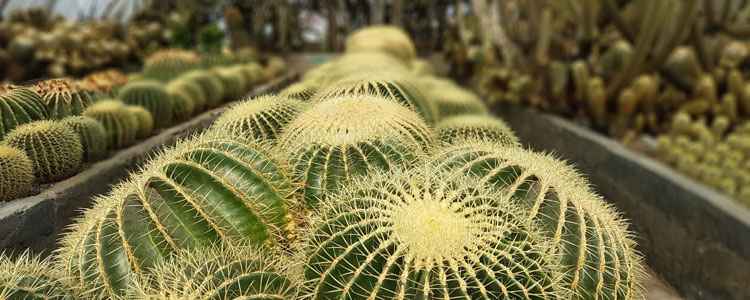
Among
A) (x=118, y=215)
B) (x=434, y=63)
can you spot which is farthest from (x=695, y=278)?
(x=434, y=63)

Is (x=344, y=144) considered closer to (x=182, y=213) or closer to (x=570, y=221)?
(x=182, y=213)

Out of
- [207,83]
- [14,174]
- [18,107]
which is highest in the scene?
[18,107]

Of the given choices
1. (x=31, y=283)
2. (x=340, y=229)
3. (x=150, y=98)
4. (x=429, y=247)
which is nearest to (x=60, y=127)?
(x=31, y=283)

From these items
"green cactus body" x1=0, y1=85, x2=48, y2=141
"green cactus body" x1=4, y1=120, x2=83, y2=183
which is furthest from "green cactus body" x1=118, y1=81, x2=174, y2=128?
"green cactus body" x1=0, y1=85, x2=48, y2=141

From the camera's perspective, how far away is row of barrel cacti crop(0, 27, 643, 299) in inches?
35.8

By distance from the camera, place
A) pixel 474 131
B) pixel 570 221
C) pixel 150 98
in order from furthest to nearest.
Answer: pixel 150 98 → pixel 474 131 → pixel 570 221

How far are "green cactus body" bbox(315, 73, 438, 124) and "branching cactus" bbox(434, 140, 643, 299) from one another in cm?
60

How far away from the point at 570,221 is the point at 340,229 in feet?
1.46

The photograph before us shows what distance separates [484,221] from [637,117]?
3943 millimetres

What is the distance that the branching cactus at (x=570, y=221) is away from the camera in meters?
1.04

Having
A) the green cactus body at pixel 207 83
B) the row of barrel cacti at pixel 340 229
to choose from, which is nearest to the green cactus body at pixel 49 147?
the row of barrel cacti at pixel 340 229

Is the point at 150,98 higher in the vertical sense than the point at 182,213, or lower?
lower

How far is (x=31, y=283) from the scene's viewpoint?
0.97 meters

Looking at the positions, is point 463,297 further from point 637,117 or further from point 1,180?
point 637,117
